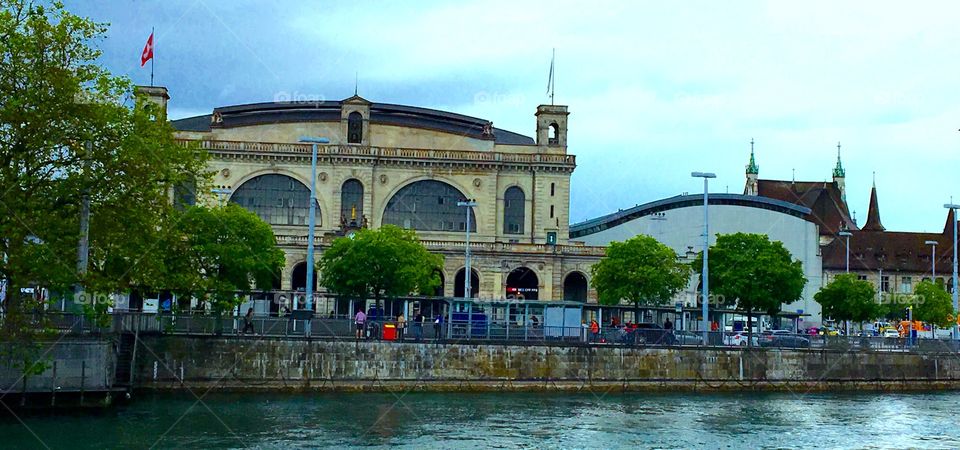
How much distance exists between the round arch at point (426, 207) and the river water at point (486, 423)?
2188 inches

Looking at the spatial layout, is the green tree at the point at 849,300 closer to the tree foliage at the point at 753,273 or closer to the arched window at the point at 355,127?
the tree foliage at the point at 753,273

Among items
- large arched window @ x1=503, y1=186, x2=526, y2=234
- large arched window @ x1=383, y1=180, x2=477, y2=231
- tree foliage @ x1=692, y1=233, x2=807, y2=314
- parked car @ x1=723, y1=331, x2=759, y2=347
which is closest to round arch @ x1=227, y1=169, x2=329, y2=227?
large arched window @ x1=383, y1=180, x2=477, y2=231

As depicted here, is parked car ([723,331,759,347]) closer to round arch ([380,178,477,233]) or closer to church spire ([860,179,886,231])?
round arch ([380,178,477,233])

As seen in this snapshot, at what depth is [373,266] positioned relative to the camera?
266 feet

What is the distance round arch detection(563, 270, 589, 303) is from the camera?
370 feet

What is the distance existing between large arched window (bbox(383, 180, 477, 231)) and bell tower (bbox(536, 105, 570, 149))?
391 inches

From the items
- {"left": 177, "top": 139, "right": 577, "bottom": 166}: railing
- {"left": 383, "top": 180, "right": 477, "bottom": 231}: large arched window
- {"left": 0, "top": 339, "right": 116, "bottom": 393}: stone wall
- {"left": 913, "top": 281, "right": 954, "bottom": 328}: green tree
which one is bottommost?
{"left": 0, "top": 339, "right": 116, "bottom": 393}: stone wall

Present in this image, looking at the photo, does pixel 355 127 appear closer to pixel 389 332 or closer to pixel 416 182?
pixel 416 182

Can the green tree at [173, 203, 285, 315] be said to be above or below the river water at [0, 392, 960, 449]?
above

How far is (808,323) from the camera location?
13088 centimetres

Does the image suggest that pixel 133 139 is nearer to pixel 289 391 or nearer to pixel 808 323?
pixel 289 391

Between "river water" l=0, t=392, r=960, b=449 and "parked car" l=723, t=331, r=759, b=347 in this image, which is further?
"parked car" l=723, t=331, r=759, b=347

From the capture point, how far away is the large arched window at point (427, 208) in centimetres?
11331

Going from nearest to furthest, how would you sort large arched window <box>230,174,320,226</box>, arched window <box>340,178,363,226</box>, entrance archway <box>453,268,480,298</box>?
entrance archway <box>453,268,480,298</box>
large arched window <box>230,174,320,226</box>
arched window <box>340,178,363,226</box>
